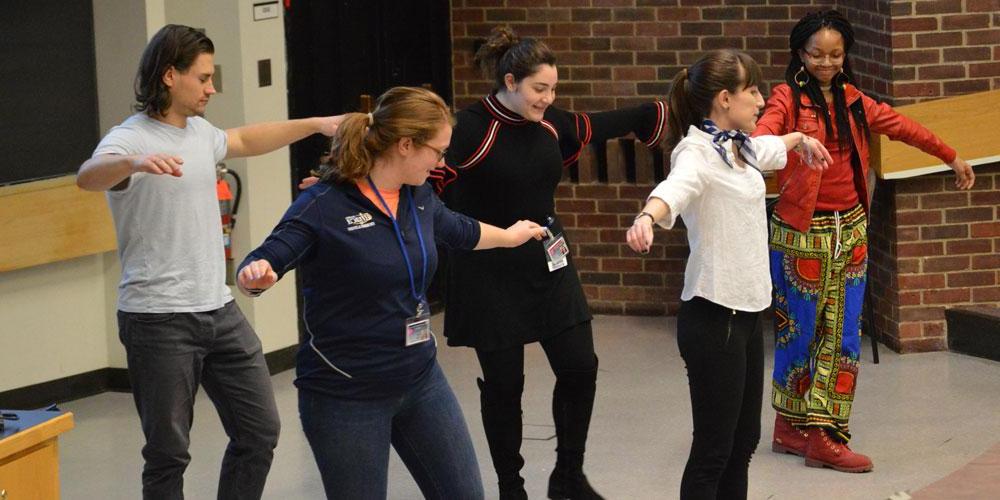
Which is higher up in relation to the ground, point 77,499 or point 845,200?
point 845,200

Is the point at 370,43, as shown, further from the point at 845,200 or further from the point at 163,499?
the point at 163,499

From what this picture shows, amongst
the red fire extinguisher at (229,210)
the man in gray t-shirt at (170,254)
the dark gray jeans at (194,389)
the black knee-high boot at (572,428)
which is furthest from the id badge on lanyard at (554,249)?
the red fire extinguisher at (229,210)

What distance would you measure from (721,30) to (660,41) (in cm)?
32

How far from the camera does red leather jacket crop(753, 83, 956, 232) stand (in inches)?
214

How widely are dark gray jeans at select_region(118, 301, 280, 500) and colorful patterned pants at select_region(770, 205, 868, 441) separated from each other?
6.57 feet

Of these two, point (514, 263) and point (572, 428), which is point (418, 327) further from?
point (572, 428)

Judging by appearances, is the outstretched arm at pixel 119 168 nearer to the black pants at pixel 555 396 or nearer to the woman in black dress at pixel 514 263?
the woman in black dress at pixel 514 263

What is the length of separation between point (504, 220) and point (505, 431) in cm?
68

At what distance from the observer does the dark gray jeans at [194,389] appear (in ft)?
14.0

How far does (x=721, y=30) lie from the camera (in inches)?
317

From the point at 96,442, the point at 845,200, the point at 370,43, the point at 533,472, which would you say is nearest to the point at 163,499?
the point at 533,472

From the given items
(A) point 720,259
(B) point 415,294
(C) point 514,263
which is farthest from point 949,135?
(B) point 415,294

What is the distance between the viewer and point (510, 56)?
4828mm

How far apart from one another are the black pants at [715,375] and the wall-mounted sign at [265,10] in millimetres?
3285
